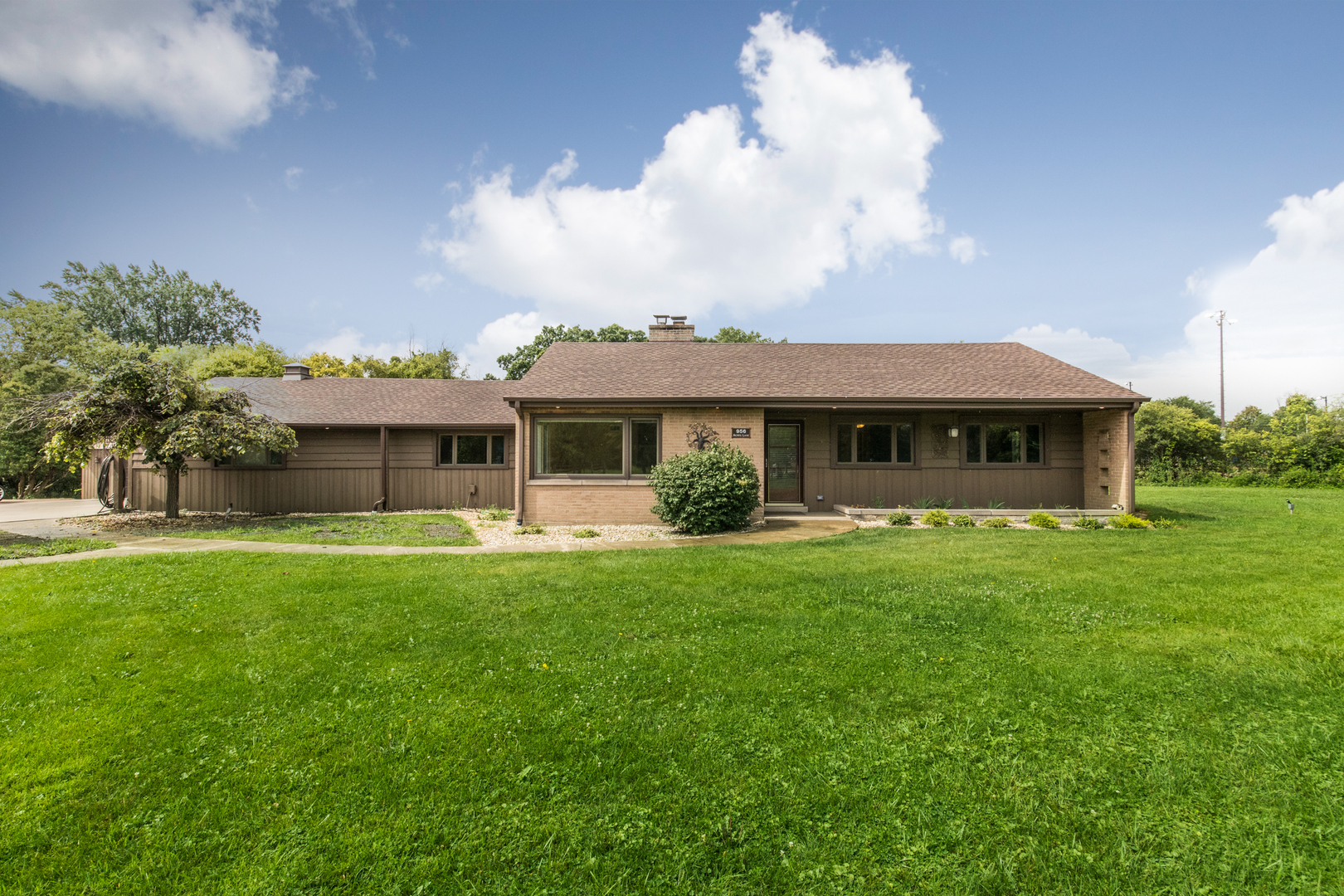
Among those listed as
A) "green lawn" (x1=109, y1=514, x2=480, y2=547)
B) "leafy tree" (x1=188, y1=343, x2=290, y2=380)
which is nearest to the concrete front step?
"green lawn" (x1=109, y1=514, x2=480, y2=547)

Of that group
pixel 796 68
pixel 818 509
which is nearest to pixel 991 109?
pixel 796 68

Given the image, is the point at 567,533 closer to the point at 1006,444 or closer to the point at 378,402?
the point at 378,402

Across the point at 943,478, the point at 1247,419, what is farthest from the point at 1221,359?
the point at 943,478

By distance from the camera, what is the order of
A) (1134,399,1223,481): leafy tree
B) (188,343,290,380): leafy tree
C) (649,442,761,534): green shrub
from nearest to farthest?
(649,442,761,534): green shrub, (1134,399,1223,481): leafy tree, (188,343,290,380): leafy tree

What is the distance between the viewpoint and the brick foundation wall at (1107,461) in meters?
12.3

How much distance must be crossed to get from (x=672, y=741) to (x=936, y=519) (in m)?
10.1

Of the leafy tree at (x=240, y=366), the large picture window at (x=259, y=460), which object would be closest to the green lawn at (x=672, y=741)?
the large picture window at (x=259, y=460)

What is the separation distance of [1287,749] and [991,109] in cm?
1526

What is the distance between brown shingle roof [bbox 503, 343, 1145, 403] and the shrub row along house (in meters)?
0.07

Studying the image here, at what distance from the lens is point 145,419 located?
40.2ft

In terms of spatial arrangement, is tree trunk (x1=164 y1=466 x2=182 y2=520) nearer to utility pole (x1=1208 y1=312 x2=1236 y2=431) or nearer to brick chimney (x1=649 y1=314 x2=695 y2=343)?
brick chimney (x1=649 y1=314 x2=695 y2=343)

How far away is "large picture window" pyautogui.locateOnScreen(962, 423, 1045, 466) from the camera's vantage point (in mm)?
13648

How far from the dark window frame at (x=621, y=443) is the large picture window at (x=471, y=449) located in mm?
3670

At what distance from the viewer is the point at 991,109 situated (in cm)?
1372
